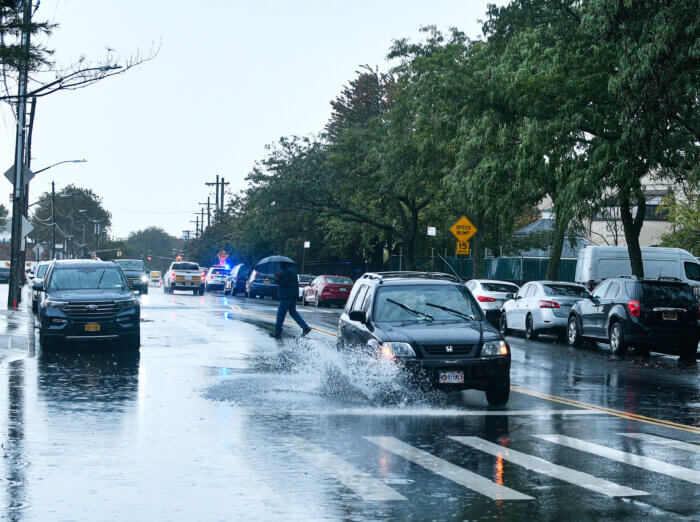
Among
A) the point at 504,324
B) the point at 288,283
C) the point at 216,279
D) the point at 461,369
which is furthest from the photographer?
the point at 216,279

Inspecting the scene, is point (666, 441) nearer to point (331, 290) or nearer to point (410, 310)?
point (410, 310)

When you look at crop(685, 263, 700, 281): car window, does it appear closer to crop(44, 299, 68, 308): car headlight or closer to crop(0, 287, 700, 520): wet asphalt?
crop(0, 287, 700, 520): wet asphalt

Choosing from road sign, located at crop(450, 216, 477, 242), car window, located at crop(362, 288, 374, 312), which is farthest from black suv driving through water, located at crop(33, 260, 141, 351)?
road sign, located at crop(450, 216, 477, 242)

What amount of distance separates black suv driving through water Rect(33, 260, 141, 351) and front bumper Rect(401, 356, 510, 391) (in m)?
8.99

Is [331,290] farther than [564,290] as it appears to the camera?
Yes

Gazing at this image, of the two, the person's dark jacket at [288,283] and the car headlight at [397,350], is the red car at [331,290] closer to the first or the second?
the person's dark jacket at [288,283]

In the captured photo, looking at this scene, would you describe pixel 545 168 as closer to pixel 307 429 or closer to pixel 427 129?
pixel 427 129

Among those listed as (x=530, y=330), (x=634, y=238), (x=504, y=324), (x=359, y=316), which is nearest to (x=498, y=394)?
(x=359, y=316)

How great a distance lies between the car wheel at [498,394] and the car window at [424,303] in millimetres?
1078

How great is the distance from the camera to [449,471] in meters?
8.27

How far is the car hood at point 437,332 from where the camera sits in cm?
1215

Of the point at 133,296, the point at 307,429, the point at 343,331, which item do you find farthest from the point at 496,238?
the point at 307,429

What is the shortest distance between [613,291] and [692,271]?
453 inches

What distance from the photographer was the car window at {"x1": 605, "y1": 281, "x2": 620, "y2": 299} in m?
22.5
